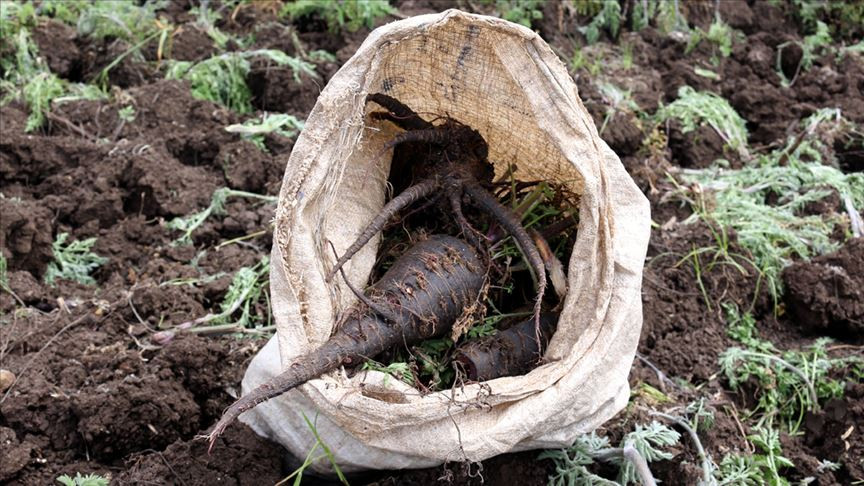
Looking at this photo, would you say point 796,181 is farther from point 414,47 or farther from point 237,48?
point 237,48

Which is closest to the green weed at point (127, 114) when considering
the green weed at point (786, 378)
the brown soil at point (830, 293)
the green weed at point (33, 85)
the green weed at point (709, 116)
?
the green weed at point (33, 85)

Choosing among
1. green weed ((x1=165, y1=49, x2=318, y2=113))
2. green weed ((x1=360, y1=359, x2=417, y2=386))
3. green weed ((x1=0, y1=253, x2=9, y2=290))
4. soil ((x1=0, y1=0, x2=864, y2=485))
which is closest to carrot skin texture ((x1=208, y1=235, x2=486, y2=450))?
green weed ((x1=360, y1=359, x2=417, y2=386))

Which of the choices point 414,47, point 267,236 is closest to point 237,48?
point 267,236

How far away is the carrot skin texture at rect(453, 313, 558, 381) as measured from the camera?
2.27m

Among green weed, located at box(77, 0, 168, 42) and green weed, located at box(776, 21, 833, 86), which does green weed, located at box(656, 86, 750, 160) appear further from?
green weed, located at box(77, 0, 168, 42)

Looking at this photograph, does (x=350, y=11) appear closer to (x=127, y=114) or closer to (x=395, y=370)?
(x=127, y=114)

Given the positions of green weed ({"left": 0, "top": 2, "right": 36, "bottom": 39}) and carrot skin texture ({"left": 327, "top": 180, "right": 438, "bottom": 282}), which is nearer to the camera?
carrot skin texture ({"left": 327, "top": 180, "right": 438, "bottom": 282})

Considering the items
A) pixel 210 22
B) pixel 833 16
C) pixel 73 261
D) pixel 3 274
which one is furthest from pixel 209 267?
pixel 833 16

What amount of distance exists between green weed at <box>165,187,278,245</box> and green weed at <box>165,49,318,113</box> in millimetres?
696

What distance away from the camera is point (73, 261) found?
3.15m

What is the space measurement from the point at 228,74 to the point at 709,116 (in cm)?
205

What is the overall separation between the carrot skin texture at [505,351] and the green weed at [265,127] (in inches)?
61.8

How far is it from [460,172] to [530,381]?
0.67 meters

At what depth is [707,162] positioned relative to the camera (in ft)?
12.9
